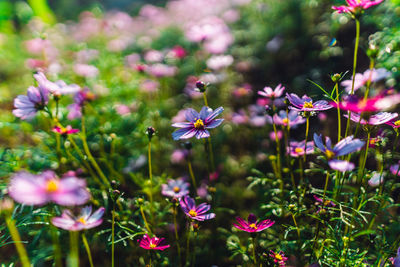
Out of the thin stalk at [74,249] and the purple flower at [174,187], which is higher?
the thin stalk at [74,249]

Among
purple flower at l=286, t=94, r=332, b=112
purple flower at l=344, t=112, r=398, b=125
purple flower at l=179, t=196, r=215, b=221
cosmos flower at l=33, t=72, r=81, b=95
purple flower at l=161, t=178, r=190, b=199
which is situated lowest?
purple flower at l=161, t=178, r=190, b=199

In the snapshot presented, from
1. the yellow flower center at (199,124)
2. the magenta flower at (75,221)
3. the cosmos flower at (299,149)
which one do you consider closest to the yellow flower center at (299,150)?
the cosmos flower at (299,149)

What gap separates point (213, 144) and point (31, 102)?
1217 mm

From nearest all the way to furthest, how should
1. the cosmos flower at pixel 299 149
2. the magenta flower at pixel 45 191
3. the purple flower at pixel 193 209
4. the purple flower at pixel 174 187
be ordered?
the magenta flower at pixel 45 191 < the purple flower at pixel 193 209 < the cosmos flower at pixel 299 149 < the purple flower at pixel 174 187

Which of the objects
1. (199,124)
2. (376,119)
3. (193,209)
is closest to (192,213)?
(193,209)

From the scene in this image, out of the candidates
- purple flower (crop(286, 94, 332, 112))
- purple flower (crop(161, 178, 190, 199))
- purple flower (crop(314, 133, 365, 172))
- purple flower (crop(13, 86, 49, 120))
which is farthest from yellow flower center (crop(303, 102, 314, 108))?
purple flower (crop(13, 86, 49, 120))

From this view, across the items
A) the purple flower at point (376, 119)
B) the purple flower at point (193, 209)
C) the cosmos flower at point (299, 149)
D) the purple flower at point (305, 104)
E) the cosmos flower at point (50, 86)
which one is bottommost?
the purple flower at point (193, 209)

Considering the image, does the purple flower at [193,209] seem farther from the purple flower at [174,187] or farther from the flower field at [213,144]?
the purple flower at [174,187]

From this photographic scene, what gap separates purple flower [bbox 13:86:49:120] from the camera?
0.96 metres

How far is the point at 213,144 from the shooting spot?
6.52ft

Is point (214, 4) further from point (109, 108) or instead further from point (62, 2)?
point (62, 2)

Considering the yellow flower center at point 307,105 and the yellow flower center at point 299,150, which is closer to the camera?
the yellow flower center at point 307,105

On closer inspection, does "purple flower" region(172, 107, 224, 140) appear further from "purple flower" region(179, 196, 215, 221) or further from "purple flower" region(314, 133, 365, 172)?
"purple flower" region(314, 133, 365, 172)

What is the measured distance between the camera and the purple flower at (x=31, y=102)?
96 centimetres
